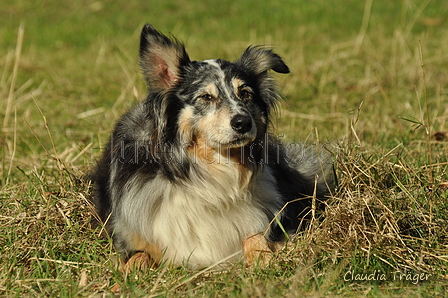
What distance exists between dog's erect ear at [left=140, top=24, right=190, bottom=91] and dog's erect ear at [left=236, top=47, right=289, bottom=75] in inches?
18.9

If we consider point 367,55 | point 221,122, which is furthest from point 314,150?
point 367,55

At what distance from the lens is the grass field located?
3232 mm

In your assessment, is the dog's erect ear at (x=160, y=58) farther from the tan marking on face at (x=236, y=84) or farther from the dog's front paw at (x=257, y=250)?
the dog's front paw at (x=257, y=250)

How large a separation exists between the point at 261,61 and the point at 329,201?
1.21 meters

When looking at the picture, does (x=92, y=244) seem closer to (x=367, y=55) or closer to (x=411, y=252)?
(x=411, y=252)

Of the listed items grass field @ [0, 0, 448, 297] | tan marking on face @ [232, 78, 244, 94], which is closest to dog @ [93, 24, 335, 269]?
tan marking on face @ [232, 78, 244, 94]

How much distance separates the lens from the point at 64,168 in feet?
14.5

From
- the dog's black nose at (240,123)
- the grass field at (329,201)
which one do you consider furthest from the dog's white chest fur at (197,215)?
the dog's black nose at (240,123)

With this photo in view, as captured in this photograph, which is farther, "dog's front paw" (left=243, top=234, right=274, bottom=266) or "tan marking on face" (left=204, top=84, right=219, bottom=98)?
"tan marking on face" (left=204, top=84, right=219, bottom=98)

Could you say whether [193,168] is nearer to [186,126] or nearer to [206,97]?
[186,126]

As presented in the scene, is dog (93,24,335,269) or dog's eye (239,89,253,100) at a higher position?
dog's eye (239,89,253,100)

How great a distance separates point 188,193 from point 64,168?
4.41 ft

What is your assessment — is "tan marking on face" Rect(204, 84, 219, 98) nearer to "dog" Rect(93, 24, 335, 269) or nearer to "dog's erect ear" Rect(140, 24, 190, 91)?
"dog" Rect(93, 24, 335, 269)

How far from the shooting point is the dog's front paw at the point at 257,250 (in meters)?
3.53
